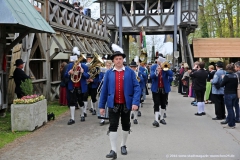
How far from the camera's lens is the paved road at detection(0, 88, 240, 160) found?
6.27 metres

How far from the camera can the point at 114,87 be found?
6.23m

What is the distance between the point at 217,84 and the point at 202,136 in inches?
108

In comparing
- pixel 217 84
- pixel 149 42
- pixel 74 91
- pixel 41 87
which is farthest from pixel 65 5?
pixel 149 42

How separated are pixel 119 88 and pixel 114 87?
97 mm

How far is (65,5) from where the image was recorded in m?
17.1

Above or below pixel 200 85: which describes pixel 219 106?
below

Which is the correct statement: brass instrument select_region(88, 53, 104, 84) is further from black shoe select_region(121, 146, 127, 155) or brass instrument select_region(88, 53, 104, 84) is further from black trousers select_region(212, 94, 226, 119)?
black shoe select_region(121, 146, 127, 155)

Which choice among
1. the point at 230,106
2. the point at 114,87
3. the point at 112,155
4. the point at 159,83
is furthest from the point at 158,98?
the point at 112,155

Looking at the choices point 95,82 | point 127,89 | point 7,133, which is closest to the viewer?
point 127,89

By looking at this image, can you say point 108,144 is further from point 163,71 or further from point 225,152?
point 163,71

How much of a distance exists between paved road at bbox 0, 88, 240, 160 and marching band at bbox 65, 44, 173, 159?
1.35 ft

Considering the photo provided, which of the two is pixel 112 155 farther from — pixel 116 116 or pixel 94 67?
pixel 94 67

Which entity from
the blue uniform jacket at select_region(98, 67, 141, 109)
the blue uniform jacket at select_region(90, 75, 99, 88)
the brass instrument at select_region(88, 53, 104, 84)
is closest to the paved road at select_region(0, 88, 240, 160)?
the blue uniform jacket at select_region(98, 67, 141, 109)

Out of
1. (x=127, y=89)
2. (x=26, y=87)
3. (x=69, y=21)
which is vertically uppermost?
(x=69, y=21)
